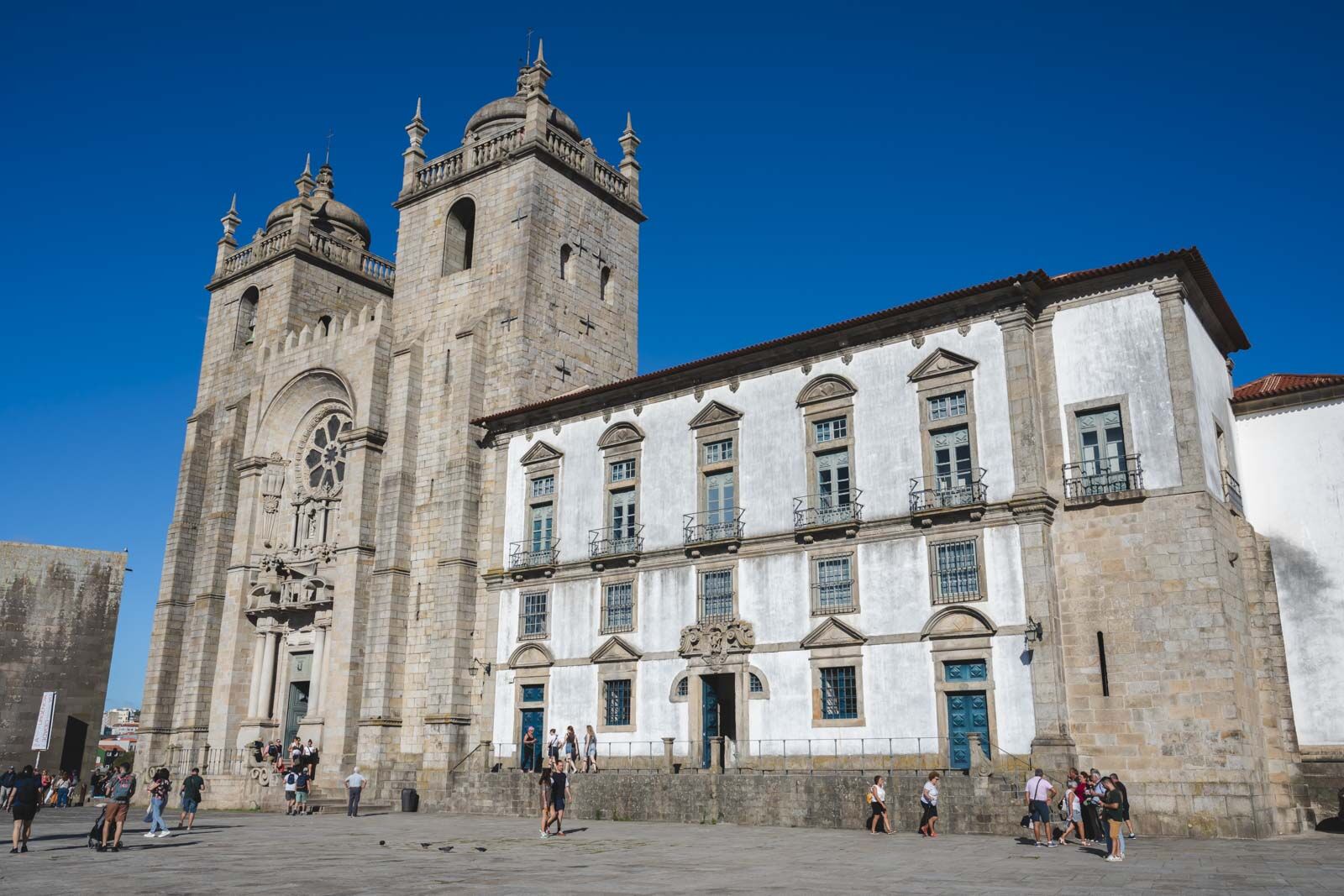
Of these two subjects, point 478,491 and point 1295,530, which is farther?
point 478,491

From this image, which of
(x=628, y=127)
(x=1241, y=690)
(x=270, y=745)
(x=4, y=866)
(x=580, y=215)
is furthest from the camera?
(x=628, y=127)

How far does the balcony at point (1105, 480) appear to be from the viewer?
70.9ft

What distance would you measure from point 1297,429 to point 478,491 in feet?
71.3

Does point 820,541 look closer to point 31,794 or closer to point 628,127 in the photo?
point 31,794

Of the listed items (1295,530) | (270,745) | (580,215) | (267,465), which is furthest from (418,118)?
(1295,530)

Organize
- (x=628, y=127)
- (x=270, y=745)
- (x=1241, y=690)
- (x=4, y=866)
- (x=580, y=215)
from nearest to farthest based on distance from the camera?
(x=4, y=866) → (x=1241, y=690) → (x=270, y=745) → (x=580, y=215) → (x=628, y=127)

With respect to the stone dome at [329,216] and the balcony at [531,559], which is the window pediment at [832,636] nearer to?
the balcony at [531,559]

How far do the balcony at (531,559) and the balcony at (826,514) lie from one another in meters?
7.75

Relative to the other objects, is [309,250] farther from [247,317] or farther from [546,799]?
[546,799]

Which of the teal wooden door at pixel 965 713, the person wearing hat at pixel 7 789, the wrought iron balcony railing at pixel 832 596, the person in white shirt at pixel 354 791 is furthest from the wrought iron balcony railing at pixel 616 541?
the person wearing hat at pixel 7 789

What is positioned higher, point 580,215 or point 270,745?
point 580,215

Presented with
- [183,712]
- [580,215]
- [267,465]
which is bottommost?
[183,712]

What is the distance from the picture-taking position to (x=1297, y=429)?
24.9 metres

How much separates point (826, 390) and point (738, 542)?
4297 millimetres
